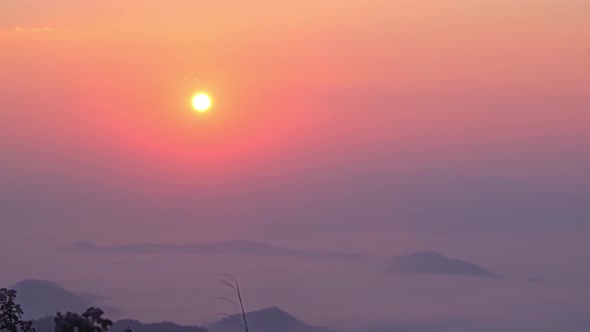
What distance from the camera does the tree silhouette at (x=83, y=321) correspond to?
1417 centimetres

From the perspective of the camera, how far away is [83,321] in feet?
46.8

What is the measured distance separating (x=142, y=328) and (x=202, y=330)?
13423 millimetres

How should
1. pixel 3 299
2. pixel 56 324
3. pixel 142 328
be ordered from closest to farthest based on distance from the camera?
pixel 56 324 < pixel 3 299 < pixel 142 328

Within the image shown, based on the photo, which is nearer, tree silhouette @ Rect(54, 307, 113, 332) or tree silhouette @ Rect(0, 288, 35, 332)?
tree silhouette @ Rect(54, 307, 113, 332)

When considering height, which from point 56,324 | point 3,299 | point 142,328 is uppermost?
point 142,328

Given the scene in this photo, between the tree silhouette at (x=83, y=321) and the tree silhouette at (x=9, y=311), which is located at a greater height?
the tree silhouette at (x=9, y=311)

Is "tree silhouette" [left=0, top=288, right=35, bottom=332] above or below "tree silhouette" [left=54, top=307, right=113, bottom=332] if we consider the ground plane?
above

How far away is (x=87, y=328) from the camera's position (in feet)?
46.8

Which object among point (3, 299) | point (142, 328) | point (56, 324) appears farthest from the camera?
point (142, 328)

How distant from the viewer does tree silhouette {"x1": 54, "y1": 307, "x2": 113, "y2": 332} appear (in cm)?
1417

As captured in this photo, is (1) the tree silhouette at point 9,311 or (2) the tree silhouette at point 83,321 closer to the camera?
(2) the tree silhouette at point 83,321

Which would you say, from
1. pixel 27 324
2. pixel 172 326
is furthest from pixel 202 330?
pixel 27 324

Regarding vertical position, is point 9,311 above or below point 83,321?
above

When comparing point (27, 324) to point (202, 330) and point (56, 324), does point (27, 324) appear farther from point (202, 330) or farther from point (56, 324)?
point (202, 330)
